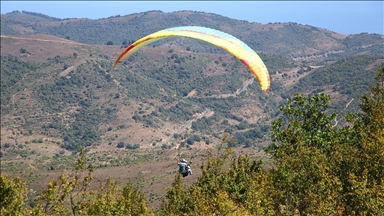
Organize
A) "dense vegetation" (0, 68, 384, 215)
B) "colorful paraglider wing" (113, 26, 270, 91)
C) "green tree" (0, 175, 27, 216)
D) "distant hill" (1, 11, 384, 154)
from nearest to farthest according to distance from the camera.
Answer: "green tree" (0, 175, 27, 216) → "dense vegetation" (0, 68, 384, 215) → "colorful paraglider wing" (113, 26, 270, 91) → "distant hill" (1, 11, 384, 154)

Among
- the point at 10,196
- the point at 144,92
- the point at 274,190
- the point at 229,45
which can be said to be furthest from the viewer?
the point at 144,92

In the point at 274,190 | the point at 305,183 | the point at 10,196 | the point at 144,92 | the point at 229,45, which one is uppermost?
the point at 229,45

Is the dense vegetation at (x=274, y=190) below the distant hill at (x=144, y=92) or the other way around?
the other way around

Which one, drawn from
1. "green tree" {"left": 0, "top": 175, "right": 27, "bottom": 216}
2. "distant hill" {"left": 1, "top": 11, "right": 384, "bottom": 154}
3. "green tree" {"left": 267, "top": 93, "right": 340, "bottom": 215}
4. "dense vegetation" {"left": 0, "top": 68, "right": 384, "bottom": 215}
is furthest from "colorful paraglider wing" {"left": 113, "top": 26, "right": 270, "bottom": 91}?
"distant hill" {"left": 1, "top": 11, "right": 384, "bottom": 154}

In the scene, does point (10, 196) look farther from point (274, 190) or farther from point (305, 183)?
point (305, 183)

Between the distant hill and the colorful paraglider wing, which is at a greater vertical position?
the colorful paraglider wing

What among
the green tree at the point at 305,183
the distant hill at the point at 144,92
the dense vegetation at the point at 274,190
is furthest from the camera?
the distant hill at the point at 144,92

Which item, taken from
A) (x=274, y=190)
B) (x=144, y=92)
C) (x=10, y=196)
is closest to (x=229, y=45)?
(x=274, y=190)

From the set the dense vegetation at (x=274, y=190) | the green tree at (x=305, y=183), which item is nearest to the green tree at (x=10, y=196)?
the dense vegetation at (x=274, y=190)

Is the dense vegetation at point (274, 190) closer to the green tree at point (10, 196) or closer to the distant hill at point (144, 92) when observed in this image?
the green tree at point (10, 196)

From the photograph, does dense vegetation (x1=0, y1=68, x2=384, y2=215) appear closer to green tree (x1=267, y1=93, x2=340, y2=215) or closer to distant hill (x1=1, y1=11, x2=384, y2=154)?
green tree (x1=267, y1=93, x2=340, y2=215)

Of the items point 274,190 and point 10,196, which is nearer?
point 10,196

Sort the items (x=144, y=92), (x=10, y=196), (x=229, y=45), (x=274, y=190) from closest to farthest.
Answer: (x=10, y=196), (x=229, y=45), (x=274, y=190), (x=144, y=92)

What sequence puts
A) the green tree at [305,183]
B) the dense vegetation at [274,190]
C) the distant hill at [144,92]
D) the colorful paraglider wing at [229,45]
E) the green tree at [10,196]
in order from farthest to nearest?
the distant hill at [144,92], the colorful paraglider wing at [229,45], the green tree at [305,183], the dense vegetation at [274,190], the green tree at [10,196]
